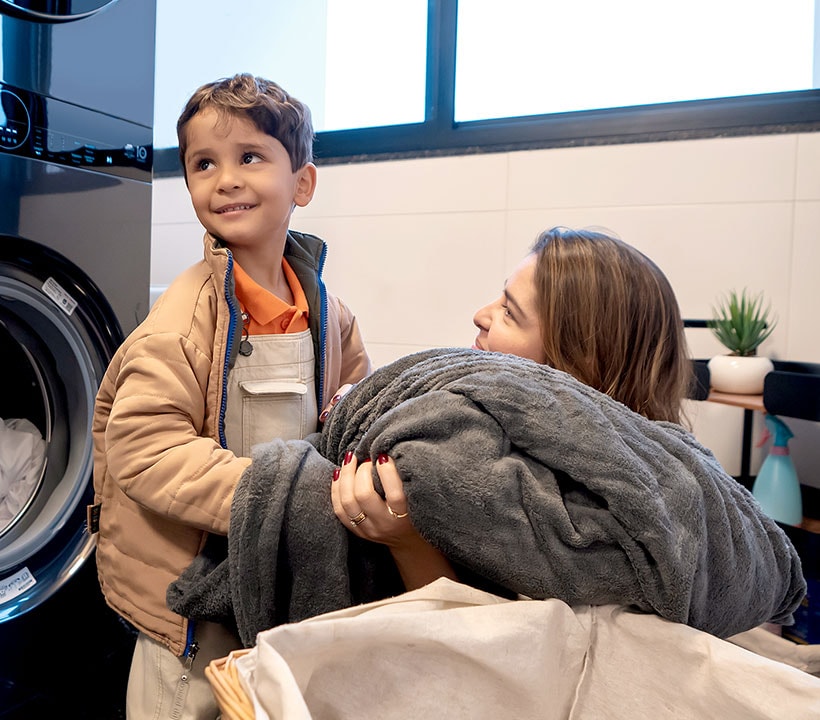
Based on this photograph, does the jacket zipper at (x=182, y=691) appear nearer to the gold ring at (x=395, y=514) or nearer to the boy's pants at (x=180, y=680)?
the boy's pants at (x=180, y=680)

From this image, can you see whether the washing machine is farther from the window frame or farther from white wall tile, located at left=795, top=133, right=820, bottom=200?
white wall tile, located at left=795, top=133, right=820, bottom=200

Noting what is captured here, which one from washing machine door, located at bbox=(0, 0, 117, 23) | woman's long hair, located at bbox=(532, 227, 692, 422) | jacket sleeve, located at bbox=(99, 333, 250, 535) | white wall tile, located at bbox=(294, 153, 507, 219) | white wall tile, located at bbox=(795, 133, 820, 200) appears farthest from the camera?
white wall tile, located at bbox=(294, 153, 507, 219)

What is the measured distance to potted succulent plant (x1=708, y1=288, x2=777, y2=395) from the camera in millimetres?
1464

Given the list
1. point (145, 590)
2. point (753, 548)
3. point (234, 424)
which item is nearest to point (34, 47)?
point (234, 424)

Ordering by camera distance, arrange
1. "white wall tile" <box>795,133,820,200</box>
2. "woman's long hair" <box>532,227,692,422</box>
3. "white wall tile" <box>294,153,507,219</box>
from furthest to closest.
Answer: "white wall tile" <box>294,153,507,219</box>, "white wall tile" <box>795,133,820,200</box>, "woman's long hair" <box>532,227,692,422</box>

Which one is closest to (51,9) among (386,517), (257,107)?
(257,107)

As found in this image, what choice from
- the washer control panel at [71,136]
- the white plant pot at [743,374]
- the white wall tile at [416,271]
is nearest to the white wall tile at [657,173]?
the white wall tile at [416,271]

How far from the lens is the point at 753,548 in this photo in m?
0.71

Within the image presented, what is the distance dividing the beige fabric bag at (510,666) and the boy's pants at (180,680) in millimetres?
385

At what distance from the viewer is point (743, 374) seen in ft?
4.80

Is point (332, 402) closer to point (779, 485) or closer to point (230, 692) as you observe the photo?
point (230, 692)

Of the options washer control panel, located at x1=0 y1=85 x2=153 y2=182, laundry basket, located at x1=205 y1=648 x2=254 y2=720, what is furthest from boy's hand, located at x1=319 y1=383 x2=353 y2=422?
washer control panel, located at x1=0 y1=85 x2=153 y2=182

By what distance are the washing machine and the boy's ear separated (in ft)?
1.18

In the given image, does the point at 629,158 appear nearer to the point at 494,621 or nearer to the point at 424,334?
the point at 424,334
